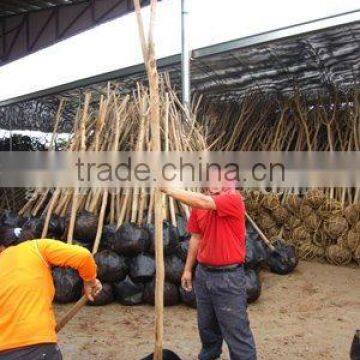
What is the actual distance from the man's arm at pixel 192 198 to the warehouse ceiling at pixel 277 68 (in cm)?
342

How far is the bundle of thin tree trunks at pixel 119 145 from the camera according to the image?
5.86m

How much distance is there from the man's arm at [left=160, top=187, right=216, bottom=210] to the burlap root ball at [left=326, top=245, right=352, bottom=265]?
4194mm

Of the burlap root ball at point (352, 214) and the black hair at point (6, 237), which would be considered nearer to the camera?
the black hair at point (6, 237)

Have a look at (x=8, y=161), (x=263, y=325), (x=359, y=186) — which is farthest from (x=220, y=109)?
(x=263, y=325)

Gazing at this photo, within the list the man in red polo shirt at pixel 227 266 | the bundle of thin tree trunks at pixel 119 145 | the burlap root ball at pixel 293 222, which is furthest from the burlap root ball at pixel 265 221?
the man in red polo shirt at pixel 227 266

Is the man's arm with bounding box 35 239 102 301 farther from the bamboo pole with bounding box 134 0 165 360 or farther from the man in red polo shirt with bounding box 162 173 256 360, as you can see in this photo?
the man in red polo shirt with bounding box 162 173 256 360

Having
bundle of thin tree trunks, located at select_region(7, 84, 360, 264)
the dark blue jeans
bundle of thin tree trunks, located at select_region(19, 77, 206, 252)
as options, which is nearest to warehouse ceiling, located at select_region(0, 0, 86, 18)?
bundle of thin tree trunks, located at select_region(7, 84, 360, 264)

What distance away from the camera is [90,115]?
6.86 metres

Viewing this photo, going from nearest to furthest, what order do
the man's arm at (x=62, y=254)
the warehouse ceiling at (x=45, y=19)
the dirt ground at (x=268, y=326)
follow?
1. the man's arm at (x=62, y=254)
2. the dirt ground at (x=268, y=326)
3. the warehouse ceiling at (x=45, y=19)

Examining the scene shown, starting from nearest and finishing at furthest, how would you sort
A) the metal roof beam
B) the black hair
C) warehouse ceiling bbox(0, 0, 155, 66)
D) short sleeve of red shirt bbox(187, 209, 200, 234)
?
the black hair, short sleeve of red shirt bbox(187, 209, 200, 234), the metal roof beam, warehouse ceiling bbox(0, 0, 155, 66)

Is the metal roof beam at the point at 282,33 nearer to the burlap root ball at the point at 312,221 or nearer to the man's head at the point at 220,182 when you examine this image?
the burlap root ball at the point at 312,221

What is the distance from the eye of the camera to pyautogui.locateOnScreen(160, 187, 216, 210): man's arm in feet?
9.94

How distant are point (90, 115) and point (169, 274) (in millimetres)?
2798

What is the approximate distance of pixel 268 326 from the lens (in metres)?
4.81
